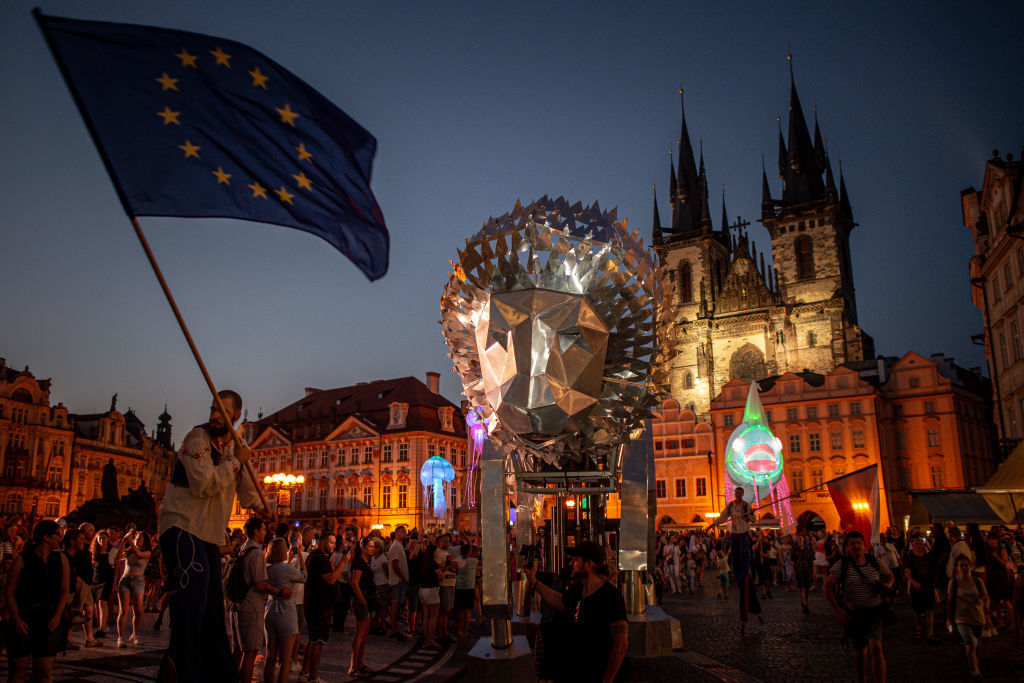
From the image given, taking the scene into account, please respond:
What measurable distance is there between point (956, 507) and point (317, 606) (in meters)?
22.1

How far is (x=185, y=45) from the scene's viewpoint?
4.93m

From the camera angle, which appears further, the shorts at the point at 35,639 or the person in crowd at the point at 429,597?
the person in crowd at the point at 429,597

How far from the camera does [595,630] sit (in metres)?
4.39

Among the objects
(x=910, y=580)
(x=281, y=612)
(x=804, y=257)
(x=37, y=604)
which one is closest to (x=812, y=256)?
(x=804, y=257)

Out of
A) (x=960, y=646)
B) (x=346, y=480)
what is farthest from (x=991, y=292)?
(x=346, y=480)

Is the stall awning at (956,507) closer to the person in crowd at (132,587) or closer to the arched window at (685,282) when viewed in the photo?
the person in crowd at (132,587)

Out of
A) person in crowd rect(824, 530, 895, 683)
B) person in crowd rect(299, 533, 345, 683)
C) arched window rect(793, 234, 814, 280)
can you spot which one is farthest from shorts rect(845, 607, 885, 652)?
arched window rect(793, 234, 814, 280)

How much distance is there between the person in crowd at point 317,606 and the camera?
771 centimetres

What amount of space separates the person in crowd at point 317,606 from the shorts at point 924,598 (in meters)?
8.70

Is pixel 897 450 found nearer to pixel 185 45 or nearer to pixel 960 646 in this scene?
pixel 960 646

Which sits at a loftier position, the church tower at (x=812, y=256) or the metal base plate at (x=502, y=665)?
the church tower at (x=812, y=256)

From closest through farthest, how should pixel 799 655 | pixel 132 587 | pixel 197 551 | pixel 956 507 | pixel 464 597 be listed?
pixel 197 551 < pixel 799 655 < pixel 132 587 < pixel 464 597 < pixel 956 507

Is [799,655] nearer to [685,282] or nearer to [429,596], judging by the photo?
[429,596]

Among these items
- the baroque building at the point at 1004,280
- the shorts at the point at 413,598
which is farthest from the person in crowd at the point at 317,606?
the baroque building at the point at 1004,280
